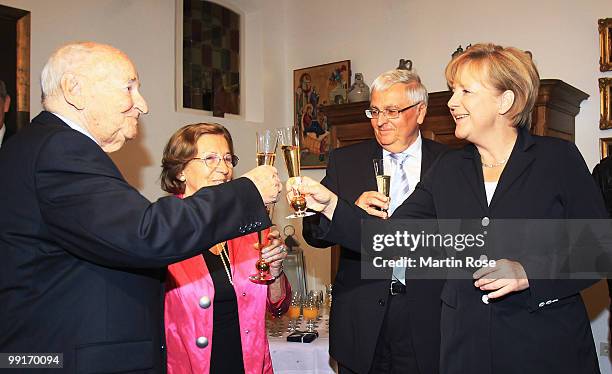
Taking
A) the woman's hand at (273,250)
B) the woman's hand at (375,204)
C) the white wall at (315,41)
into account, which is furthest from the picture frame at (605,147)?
the woman's hand at (273,250)

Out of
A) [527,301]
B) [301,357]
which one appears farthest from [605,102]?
[527,301]

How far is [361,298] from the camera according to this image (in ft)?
8.10

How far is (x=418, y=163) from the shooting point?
269cm

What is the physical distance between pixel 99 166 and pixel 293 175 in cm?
70

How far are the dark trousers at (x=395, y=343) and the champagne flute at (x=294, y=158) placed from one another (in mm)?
721

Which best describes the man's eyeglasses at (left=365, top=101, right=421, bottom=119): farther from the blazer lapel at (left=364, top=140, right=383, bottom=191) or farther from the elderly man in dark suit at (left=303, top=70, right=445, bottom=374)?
the blazer lapel at (left=364, top=140, right=383, bottom=191)

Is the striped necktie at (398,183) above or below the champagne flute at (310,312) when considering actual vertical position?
above

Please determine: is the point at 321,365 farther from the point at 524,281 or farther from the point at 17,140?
the point at 17,140

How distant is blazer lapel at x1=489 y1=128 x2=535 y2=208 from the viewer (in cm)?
187

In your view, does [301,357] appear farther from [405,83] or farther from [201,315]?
[405,83]

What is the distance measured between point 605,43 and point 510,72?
8.93ft

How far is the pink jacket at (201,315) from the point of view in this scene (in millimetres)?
2119

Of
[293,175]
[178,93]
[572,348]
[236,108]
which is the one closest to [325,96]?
[236,108]

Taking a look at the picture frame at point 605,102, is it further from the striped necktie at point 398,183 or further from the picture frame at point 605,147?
the striped necktie at point 398,183
